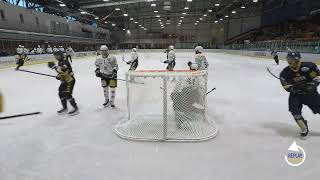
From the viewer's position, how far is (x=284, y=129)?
3.44 metres

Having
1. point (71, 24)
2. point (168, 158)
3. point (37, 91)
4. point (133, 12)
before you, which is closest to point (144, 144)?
point (168, 158)

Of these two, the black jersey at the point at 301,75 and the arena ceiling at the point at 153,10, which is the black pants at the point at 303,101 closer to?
the black jersey at the point at 301,75

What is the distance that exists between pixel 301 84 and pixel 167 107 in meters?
1.67

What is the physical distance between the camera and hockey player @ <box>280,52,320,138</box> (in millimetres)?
2945

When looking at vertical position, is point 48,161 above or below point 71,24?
below

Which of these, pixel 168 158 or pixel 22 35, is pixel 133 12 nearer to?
pixel 22 35

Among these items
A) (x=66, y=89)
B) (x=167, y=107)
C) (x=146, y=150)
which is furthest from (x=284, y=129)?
(x=66, y=89)

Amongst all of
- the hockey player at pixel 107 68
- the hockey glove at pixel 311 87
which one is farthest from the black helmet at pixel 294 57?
the hockey player at pixel 107 68

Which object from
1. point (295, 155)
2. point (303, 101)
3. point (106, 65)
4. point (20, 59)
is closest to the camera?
point (295, 155)

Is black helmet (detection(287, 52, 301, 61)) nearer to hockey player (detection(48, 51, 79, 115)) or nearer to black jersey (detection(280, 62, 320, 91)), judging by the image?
black jersey (detection(280, 62, 320, 91))

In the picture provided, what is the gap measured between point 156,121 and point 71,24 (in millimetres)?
26538

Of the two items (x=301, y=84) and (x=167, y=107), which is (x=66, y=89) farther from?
(x=301, y=84)

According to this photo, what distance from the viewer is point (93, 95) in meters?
5.95

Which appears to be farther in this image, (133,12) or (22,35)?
(133,12)
